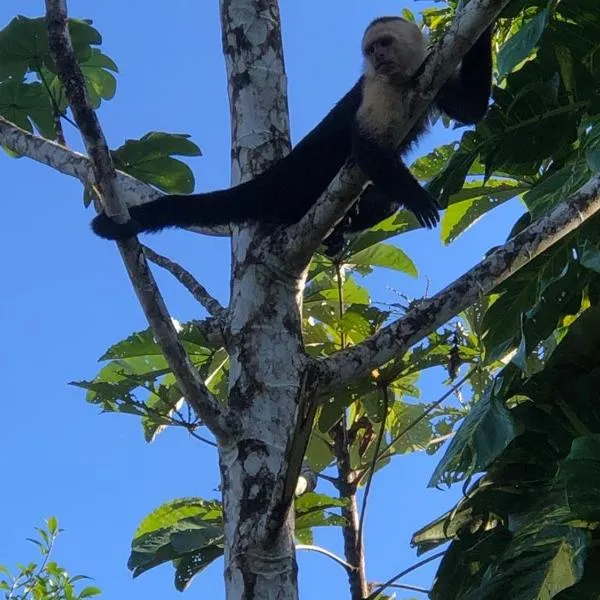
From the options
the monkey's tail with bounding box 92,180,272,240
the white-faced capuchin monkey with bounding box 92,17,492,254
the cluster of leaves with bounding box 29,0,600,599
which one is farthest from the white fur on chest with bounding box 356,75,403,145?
the monkey's tail with bounding box 92,180,272,240

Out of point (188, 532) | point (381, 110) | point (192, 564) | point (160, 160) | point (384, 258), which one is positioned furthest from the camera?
point (384, 258)

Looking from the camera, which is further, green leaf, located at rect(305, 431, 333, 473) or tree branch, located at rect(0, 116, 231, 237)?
green leaf, located at rect(305, 431, 333, 473)

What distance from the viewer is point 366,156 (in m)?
2.32

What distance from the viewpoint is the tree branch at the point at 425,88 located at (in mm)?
1840

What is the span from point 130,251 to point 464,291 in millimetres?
655

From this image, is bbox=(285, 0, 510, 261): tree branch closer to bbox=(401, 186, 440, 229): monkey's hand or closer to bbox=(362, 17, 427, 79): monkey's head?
bbox=(401, 186, 440, 229): monkey's hand

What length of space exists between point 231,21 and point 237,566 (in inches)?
58.1

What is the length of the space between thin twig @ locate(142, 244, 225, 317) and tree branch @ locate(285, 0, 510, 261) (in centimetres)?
29

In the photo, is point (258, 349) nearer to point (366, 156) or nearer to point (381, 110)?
point (366, 156)

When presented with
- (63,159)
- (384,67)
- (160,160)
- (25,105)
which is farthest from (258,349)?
(25,105)

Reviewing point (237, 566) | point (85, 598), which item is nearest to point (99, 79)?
point (85, 598)

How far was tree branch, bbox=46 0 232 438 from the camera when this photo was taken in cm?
190

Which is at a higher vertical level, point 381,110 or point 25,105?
point 25,105

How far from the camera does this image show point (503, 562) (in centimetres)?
216
